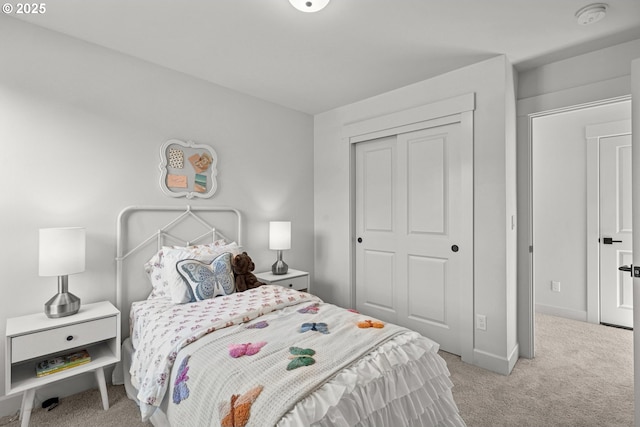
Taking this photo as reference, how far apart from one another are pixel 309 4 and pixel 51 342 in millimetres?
2444

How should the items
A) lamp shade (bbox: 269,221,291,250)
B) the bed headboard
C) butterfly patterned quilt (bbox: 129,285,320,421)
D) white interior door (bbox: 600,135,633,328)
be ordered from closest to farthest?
butterfly patterned quilt (bbox: 129,285,320,421) < the bed headboard < lamp shade (bbox: 269,221,291,250) < white interior door (bbox: 600,135,633,328)

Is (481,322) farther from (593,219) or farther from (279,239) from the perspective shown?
(593,219)

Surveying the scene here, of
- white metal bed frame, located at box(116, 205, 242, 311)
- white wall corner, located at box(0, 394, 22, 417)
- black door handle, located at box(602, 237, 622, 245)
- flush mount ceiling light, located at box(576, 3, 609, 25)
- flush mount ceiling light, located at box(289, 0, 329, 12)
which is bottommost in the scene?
white wall corner, located at box(0, 394, 22, 417)

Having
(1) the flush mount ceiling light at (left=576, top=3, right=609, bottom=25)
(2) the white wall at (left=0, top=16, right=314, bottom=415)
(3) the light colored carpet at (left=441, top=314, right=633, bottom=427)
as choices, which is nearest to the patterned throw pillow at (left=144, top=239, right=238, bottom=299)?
(2) the white wall at (left=0, top=16, right=314, bottom=415)

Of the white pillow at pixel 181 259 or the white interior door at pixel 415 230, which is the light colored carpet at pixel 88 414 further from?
the white interior door at pixel 415 230

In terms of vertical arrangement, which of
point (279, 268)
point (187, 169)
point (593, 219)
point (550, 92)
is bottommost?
point (279, 268)

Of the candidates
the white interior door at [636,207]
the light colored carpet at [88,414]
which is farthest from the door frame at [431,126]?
the light colored carpet at [88,414]

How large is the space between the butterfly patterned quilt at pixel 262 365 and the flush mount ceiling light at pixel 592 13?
2.21 m

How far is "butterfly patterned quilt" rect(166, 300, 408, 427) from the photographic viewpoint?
1.17 meters

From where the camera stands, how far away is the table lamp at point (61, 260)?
189cm

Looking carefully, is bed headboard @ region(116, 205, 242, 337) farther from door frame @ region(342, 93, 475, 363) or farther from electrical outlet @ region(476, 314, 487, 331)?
electrical outlet @ region(476, 314, 487, 331)

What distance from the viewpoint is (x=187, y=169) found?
2.83 metres

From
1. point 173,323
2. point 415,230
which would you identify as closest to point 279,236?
point 415,230

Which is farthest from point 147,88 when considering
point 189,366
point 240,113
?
point 189,366
